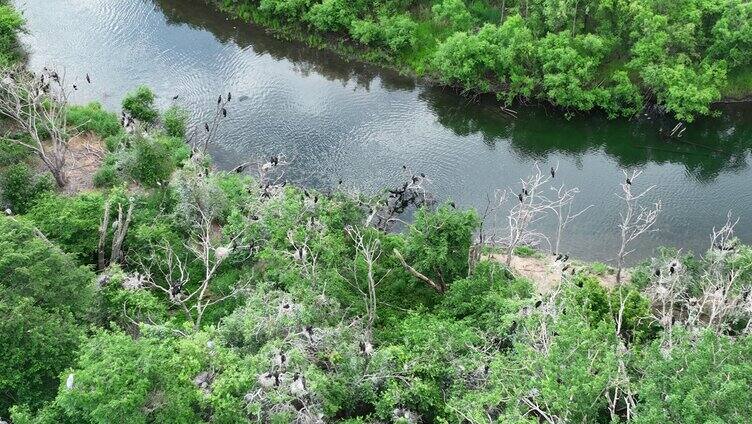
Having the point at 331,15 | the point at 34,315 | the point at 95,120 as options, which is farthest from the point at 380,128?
the point at 34,315

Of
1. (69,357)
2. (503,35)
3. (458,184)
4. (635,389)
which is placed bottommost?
(69,357)

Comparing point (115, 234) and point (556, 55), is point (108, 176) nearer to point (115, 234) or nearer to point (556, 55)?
point (115, 234)

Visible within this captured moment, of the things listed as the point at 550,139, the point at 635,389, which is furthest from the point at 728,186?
the point at 635,389

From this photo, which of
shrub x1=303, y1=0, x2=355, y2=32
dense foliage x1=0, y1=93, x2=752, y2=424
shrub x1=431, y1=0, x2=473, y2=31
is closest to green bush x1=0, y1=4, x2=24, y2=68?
dense foliage x1=0, y1=93, x2=752, y2=424

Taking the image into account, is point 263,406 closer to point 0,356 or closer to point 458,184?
point 0,356

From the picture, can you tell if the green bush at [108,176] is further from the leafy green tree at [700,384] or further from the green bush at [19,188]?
Result: the leafy green tree at [700,384]

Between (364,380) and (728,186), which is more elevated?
(728,186)

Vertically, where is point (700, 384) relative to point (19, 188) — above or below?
above
